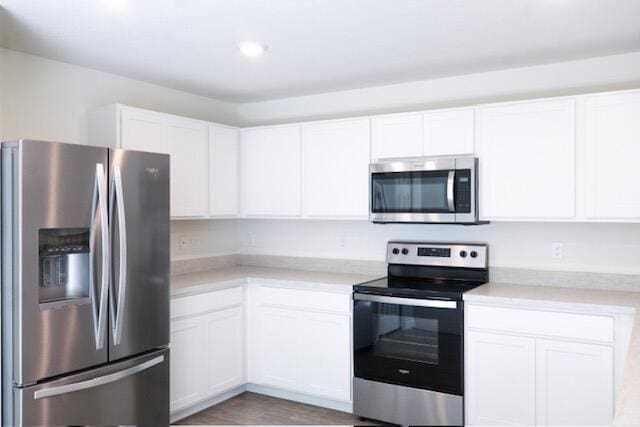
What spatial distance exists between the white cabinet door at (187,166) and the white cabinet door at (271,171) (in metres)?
0.42

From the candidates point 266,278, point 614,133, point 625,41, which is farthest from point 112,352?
point 625,41

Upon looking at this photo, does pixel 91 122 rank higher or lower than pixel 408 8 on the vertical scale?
lower

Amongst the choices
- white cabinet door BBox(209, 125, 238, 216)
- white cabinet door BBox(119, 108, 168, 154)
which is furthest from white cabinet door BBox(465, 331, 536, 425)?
white cabinet door BBox(119, 108, 168, 154)

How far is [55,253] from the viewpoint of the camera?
2572 mm

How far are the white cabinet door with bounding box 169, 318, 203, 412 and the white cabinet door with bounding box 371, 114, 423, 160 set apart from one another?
66.7 inches

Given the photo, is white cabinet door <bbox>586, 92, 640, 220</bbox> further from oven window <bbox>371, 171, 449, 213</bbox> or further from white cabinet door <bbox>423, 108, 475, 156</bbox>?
oven window <bbox>371, 171, 449, 213</bbox>

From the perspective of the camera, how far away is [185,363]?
354 centimetres

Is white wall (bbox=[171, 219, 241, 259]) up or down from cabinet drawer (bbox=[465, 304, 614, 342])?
up

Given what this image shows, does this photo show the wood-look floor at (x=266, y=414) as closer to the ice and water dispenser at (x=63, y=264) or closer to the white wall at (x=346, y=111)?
the white wall at (x=346, y=111)

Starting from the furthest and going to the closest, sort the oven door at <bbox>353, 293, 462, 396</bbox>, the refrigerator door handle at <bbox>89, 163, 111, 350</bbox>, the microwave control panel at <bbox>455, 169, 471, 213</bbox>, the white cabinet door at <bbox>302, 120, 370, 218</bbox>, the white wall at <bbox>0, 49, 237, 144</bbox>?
the white cabinet door at <bbox>302, 120, 370, 218</bbox>, the microwave control panel at <bbox>455, 169, 471, 213</bbox>, the oven door at <bbox>353, 293, 462, 396</bbox>, the white wall at <bbox>0, 49, 237, 144</bbox>, the refrigerator door handle at <bbox>89, 163, 111, 350</bbox>

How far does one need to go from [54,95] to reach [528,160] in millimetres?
2926

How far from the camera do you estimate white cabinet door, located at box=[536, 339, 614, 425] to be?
288 centimetres

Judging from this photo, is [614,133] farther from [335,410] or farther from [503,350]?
[335,410]

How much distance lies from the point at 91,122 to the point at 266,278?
157 centimetres
